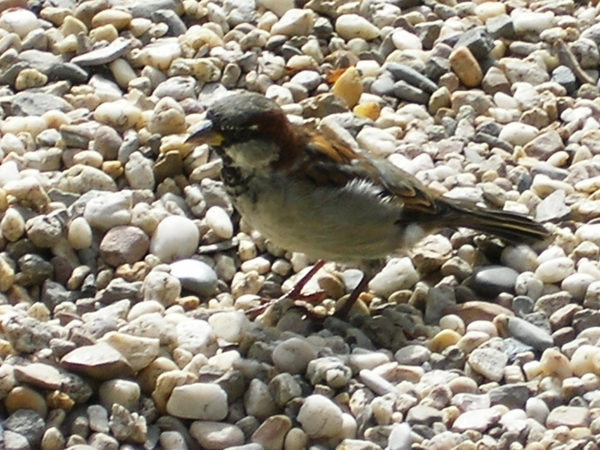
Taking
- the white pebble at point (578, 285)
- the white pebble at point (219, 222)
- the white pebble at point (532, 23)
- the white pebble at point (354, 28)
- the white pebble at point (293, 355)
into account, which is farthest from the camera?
the white pebble at point (532, 23)

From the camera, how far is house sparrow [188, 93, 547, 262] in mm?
4208

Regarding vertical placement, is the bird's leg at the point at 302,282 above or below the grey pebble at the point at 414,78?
below

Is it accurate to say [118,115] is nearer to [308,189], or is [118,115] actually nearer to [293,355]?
[308,189]

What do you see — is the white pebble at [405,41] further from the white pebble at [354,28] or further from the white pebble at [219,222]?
the white pebble at [219,222]

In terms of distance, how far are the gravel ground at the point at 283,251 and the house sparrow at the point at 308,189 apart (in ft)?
0.65

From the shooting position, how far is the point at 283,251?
4629mm

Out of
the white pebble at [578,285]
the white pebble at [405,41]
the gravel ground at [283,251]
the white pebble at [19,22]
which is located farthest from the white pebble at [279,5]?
the white pebble at [578,285]

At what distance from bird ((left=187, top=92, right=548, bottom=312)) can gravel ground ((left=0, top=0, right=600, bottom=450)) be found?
19 centimetres

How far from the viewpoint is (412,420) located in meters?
3.70

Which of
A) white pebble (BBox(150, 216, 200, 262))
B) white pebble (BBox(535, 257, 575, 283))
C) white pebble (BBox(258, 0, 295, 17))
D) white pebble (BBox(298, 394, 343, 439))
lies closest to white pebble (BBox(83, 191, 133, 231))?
white pebble (BBox(150, 216, 200, 262))

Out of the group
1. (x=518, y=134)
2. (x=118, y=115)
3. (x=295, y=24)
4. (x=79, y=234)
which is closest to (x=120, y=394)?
(x=79, y=234)

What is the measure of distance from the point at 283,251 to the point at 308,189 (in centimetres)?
45

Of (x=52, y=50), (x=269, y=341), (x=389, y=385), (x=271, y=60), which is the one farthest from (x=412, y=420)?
(x=52, y=50)

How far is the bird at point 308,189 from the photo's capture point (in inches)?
166
